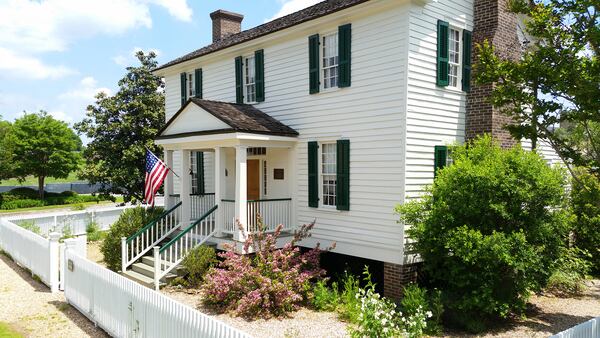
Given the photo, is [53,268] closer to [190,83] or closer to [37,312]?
[37,312]

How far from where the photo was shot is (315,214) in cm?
1251

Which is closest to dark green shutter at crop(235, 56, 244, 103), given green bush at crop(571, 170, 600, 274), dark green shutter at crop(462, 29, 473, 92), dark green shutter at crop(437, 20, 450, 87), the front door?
the front door

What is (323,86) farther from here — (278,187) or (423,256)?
(423,256)

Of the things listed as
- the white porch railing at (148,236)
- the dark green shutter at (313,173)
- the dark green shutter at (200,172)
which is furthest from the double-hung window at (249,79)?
the white porch railing at (148,236)

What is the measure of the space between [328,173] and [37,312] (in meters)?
7.71

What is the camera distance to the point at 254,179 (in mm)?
14797

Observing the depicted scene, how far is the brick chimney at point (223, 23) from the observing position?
63.6ft

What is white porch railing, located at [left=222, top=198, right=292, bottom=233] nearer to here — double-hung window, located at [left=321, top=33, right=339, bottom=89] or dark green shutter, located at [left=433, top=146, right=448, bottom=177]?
double-hung window, located at [left=321, top=33, right=339, bottom=89]

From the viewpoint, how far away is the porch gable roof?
39.4ft

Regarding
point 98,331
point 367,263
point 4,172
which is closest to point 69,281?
point 98,331

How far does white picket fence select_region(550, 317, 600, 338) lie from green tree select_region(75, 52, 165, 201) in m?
20.9

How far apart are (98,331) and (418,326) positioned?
6213 millimetres

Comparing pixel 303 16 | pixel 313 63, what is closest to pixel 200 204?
pixel 313 63

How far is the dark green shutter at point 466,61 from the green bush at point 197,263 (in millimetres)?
8130
